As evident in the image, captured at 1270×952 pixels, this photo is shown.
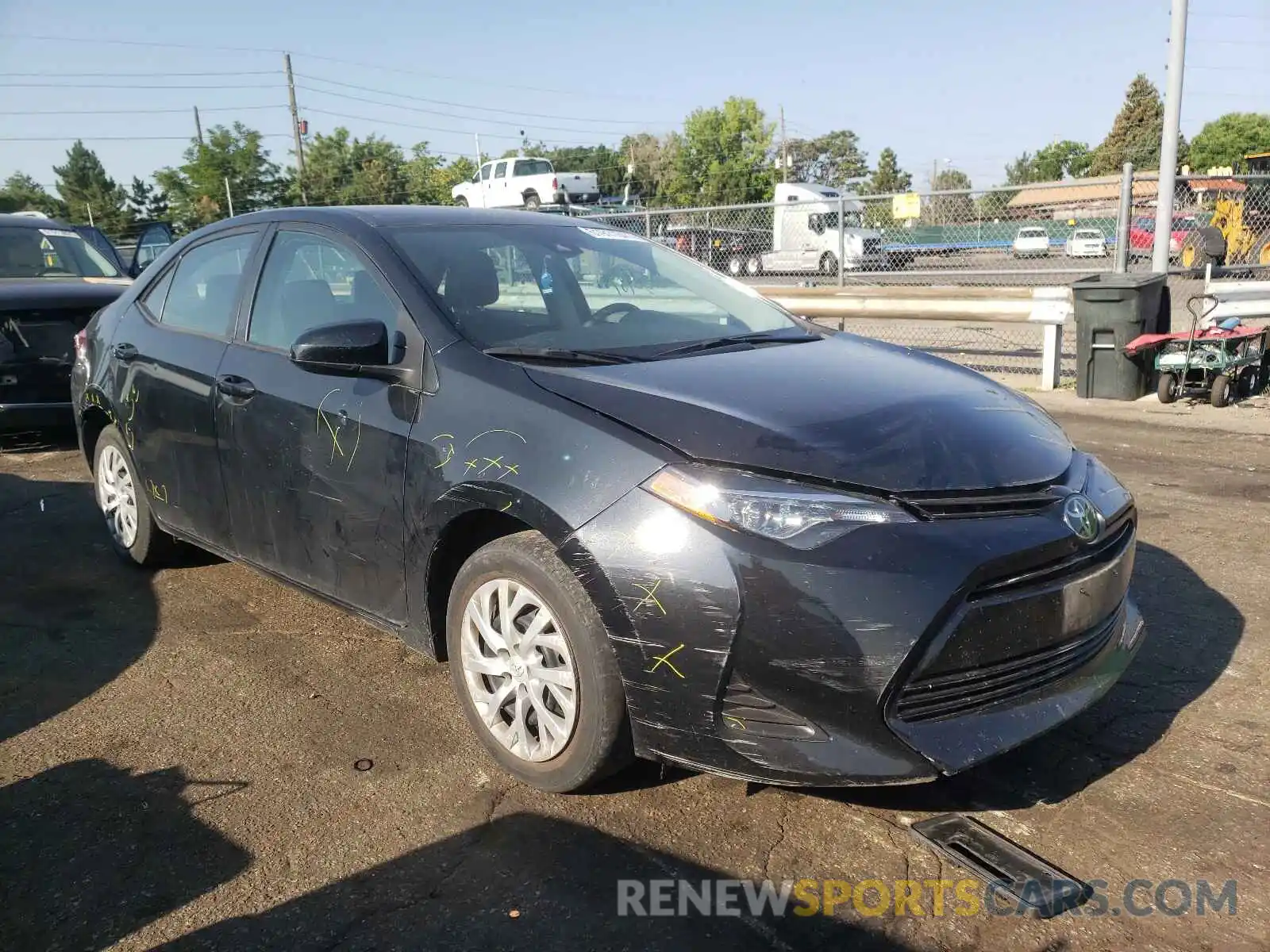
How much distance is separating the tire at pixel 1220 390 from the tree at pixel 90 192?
7104 cm

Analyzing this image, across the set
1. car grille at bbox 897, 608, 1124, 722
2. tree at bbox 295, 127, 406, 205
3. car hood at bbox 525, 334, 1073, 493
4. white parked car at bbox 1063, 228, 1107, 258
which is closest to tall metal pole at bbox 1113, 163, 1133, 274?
white parked car at bbox 1063, 228, 1107, 258

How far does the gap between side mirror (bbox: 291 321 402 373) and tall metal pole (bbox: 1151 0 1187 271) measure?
9.02 metres

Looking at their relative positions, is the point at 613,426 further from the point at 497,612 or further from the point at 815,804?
the point at 815,804

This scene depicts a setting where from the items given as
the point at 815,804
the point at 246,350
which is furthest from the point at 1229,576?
the point at 246,350

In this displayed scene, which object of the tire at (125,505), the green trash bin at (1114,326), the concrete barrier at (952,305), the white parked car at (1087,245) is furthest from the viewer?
the white parked car at (1087,245)

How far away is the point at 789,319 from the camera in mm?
3943

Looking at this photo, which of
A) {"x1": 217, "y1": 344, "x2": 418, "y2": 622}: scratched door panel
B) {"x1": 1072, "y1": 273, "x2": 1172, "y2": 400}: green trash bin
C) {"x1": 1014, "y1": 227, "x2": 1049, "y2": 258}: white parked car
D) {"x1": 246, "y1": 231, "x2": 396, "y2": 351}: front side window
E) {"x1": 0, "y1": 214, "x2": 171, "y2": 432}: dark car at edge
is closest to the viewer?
{"x1": 217, "y1": 344, "x2": 418, "y2": 622}: scratched door panel

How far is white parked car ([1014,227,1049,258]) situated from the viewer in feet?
36.4

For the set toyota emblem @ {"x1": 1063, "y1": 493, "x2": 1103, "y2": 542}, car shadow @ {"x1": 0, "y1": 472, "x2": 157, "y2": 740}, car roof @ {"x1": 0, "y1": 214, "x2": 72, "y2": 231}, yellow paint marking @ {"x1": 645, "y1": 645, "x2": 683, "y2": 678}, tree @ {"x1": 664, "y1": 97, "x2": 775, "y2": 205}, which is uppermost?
tree @ {"x1": 664, "y1": 97, "x2": 775, "y2": 205}

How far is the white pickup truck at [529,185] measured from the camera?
30.4 m

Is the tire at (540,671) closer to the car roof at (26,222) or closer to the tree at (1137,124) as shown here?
the car roof at (26,222)

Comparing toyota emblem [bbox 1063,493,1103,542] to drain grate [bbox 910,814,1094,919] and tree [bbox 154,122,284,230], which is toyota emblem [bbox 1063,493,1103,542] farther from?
tree [bbox 154,122,284,230]

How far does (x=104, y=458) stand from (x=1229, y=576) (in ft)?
17.5

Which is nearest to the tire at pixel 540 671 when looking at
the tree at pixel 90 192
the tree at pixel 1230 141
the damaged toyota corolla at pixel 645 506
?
the damaged toyota corolla at pixel 645 506
